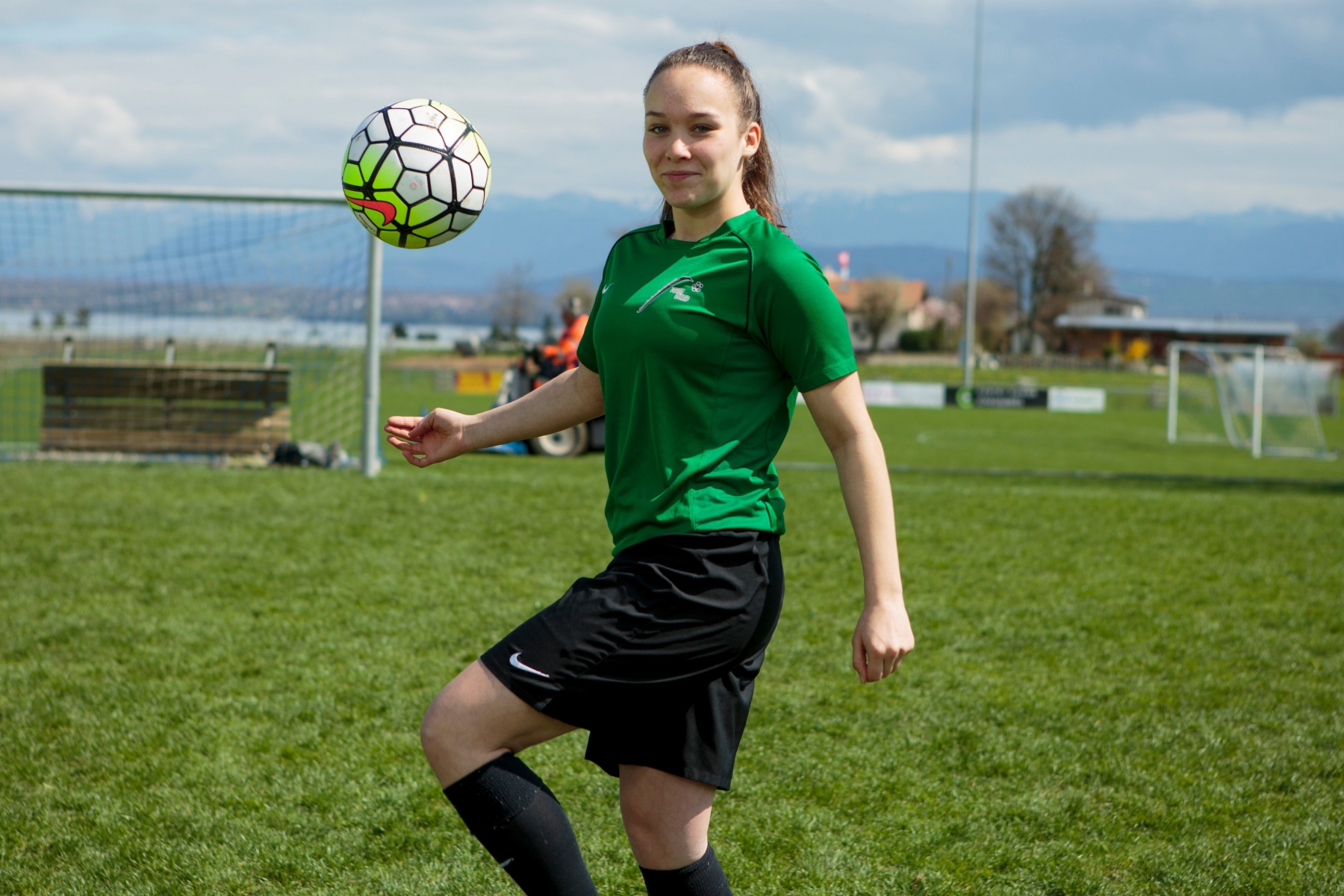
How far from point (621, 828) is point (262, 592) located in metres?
3.75

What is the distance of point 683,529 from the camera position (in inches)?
78.7

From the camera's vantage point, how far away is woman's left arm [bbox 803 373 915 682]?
1919 mm

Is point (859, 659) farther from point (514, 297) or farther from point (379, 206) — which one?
point (514, 297)

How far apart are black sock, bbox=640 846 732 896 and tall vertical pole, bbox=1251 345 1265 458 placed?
19760mm

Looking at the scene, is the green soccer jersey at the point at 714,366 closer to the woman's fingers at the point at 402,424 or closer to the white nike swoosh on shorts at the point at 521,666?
the white nike swoosh on shorts at the point at 521,666

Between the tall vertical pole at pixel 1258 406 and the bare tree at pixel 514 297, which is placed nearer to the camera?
the tall vertical pole at pixel 1258 406

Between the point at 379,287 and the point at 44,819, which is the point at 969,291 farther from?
the point at 44,819

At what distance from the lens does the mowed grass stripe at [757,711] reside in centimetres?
335

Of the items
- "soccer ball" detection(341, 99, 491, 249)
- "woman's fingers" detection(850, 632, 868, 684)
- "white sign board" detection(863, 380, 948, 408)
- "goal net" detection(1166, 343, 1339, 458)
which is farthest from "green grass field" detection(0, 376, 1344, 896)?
"white sign board" detection(863, 380, 948, 408)

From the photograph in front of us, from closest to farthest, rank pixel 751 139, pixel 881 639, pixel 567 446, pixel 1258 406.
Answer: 1. pixel 881 639
2. pixel 751 139
3. pixel 567 446
4. pixel 1258 406

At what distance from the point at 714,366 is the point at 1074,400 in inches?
1330

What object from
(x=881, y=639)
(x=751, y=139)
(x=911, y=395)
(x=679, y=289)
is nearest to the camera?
(x=881, y=639)

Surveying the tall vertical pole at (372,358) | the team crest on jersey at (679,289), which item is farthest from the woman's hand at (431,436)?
the tall vertical pole at (372,358)

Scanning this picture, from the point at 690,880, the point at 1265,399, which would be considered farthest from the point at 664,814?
the point at 1265,399
